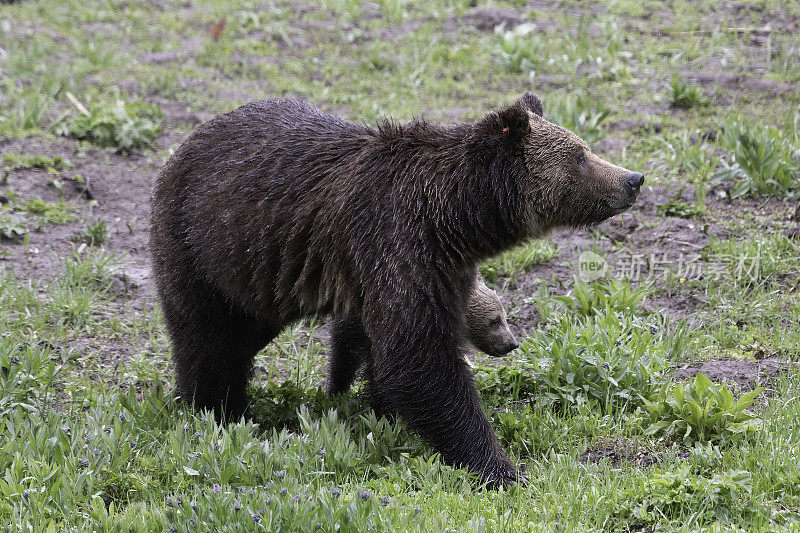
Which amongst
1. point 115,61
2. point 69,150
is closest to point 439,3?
point 115,61

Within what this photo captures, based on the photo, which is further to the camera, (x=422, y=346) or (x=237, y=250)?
(x=237, y=250)

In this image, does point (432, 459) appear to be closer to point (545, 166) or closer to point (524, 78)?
point (545, 166)

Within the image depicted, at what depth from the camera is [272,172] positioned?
480cm

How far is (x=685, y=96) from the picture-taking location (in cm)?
859

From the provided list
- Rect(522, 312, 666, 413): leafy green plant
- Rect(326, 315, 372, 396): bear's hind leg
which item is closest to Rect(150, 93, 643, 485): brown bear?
Rect(326, 315, 372, 396): bear's hind leg

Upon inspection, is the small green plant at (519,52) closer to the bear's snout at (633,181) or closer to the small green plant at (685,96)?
the small green plant at (685,96)

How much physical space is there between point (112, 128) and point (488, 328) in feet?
15.7

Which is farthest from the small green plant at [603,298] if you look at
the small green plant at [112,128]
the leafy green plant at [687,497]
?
the small green plant at [112,128]

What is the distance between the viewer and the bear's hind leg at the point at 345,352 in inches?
211

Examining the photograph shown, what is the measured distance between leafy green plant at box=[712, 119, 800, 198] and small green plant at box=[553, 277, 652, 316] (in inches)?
63.1

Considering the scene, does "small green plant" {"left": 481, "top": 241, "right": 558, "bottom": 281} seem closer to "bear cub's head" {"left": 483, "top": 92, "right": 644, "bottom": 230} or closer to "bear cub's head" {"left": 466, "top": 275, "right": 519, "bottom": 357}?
"bear cub's head" {"left": 466, "top": 275, "right": 519, "bottom": 357}

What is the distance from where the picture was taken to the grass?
384 centimetres

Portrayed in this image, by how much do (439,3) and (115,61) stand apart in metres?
4.21

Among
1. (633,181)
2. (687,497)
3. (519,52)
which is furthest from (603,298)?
(519,52)
